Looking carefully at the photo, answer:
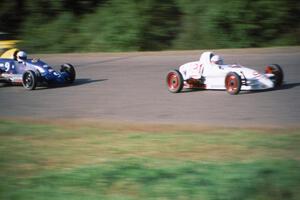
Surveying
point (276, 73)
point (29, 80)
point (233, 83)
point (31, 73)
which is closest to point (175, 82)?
point (233, 83)

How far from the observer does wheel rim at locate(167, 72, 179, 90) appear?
604 inches

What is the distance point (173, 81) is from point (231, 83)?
1563mm

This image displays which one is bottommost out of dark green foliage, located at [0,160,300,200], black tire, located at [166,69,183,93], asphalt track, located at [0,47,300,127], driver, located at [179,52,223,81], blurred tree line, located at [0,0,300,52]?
dark green foliage, located at [0,160,300,200]

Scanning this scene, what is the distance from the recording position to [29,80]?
16.7m

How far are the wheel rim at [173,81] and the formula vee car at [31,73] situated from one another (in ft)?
10.1

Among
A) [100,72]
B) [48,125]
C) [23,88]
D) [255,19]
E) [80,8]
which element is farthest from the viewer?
[80,8]

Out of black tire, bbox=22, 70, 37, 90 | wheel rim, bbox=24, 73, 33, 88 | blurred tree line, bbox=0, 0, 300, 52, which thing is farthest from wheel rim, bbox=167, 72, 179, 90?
blurred tree line, bbox=0, 0, 300, 52

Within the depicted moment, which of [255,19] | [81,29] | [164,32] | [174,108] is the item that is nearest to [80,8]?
[81,29]

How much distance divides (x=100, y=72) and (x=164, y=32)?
883cm

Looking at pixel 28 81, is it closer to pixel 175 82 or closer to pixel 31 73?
pixel 31 73

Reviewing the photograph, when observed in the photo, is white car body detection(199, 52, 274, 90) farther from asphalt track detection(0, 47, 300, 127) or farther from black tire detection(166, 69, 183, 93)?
black tire detection(166, 69, 183, 93)

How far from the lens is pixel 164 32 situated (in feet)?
92.2

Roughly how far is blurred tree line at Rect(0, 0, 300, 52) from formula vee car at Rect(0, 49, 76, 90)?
957cm

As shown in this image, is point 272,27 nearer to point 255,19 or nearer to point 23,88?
point 255,19
